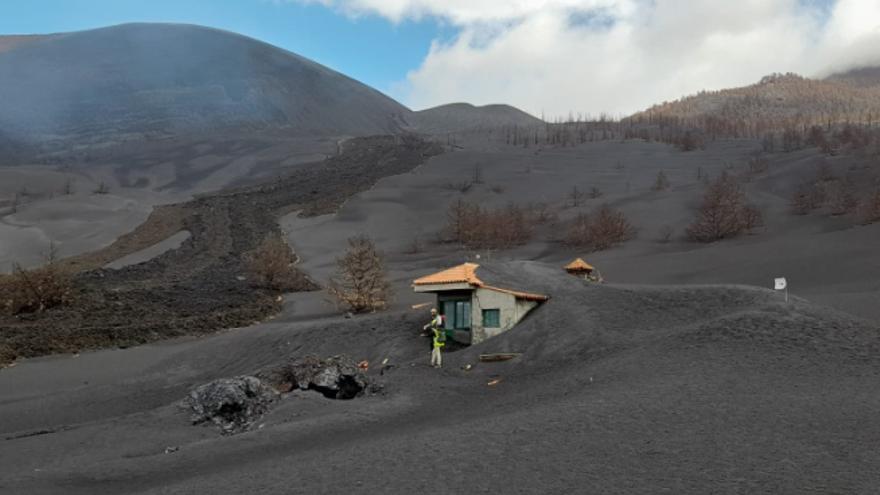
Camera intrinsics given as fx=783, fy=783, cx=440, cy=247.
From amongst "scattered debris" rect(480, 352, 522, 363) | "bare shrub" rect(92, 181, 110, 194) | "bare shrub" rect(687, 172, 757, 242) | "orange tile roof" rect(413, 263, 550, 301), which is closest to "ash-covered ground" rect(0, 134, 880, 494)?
"scattered debris" rect(480, 352, 522, 363)

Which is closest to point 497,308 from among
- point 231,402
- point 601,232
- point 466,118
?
point 231,402

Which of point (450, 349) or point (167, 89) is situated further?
point (167, 89)

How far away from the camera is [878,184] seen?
5328 cm

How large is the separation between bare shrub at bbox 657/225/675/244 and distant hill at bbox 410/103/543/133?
102130 millimetres

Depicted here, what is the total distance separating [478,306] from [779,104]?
167 meters

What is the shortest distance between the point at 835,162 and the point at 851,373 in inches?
2275

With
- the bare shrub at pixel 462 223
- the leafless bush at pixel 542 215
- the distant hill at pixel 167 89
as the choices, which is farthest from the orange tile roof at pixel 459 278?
the distant hill at pixel 167 89

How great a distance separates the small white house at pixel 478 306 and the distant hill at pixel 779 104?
12200 centimetres

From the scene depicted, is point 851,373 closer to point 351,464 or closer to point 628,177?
point 351,464

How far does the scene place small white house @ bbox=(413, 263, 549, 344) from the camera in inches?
892

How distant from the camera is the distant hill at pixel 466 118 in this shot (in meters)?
160

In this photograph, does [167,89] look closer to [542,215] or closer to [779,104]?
[542,215]

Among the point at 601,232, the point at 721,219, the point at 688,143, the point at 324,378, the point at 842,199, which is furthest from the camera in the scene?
the point at 688,143

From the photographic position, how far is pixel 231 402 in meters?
16.3
